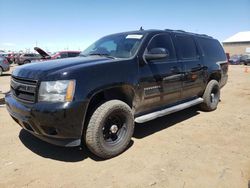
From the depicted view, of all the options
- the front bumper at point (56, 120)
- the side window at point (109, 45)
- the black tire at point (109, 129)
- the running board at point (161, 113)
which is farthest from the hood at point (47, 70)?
the running board at point (161, 113)

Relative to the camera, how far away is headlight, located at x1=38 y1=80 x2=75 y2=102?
3.23 meters

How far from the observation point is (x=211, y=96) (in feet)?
22.4

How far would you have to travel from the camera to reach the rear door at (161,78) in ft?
14.2

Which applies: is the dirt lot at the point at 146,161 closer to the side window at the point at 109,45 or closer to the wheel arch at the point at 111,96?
the wheel arch at the point at 111,96

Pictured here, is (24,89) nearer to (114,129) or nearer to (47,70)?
(47,70)

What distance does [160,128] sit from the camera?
5.28 meters

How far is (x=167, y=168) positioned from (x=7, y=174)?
2.17m

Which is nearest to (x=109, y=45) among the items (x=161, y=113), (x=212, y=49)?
(x=161, y=113)

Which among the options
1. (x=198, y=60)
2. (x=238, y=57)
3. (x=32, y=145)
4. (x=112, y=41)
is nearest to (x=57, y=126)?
(x=32, y=145)

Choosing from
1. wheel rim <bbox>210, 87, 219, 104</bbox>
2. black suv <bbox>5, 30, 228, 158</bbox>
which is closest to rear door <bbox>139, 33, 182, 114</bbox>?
black suv <bbox>5, 30, 228, 158</bbox>

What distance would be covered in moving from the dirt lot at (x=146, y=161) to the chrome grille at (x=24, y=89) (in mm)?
942

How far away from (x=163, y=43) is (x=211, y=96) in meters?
2.73

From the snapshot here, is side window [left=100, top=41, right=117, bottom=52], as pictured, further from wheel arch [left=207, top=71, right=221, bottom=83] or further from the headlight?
wheel arch [left=207, top=71, right=221, bottom=83]

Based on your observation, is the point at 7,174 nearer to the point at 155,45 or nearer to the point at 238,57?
the point at 155,45
